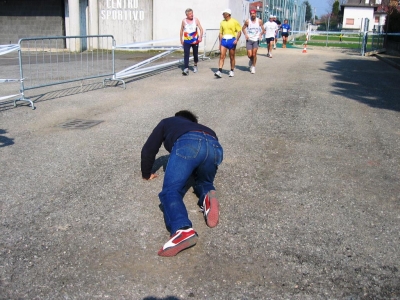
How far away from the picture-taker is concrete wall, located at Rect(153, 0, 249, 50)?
2159 cm

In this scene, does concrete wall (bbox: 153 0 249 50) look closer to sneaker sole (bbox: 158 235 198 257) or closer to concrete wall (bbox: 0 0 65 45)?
concrete wall (bbox: 0 0 65 45)

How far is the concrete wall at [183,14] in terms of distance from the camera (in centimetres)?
2159

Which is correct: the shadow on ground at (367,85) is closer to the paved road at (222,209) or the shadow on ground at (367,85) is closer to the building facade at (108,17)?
the paved road at (222,209)

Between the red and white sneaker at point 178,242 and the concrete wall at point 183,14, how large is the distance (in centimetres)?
1835

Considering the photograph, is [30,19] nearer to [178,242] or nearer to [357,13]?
[178,242]

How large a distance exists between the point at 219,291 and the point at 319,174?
2.74 meters

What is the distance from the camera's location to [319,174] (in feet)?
18.4

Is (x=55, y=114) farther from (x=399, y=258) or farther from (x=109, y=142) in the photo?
(x=399, y=258)

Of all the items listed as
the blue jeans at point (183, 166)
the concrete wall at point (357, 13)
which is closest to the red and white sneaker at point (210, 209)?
the blue jeans at point (183, 166)

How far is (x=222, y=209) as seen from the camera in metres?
4.59

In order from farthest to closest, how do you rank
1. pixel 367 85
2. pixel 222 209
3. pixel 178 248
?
1. pixel 367 85
2. pixel 222 209
3. pixel 178 248

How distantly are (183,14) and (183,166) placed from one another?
19302mm

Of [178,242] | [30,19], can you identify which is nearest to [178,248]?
[178,242]

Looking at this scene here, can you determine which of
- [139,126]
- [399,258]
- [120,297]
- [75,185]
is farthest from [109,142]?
[399,258]
